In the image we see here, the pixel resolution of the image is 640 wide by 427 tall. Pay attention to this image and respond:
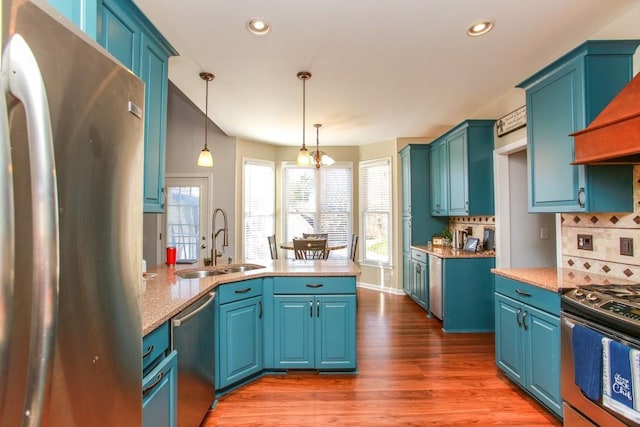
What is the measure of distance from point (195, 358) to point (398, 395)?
1488mm

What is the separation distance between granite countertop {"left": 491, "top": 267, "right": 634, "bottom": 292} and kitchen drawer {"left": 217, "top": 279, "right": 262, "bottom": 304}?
194cm

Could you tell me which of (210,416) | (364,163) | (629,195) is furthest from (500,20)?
(364,163)

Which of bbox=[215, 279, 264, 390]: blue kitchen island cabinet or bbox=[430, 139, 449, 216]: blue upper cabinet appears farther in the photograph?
bbox=[430, 139, 449, 216]: blue upper cabinet

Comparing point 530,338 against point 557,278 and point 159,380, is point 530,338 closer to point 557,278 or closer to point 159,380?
point 557,278

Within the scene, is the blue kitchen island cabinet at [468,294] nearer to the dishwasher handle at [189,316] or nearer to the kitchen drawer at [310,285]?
the kitchen drawer at [310,285]

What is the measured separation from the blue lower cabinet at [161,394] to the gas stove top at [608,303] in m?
2.08

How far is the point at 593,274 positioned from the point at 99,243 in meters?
2.89

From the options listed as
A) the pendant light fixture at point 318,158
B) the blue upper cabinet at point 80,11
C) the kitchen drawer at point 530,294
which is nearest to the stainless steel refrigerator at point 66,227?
the blue upper cabinet at point 80,11

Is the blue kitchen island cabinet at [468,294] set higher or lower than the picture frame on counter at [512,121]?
lower

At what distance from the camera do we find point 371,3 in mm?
1911

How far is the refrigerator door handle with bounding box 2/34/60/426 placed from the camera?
48 cm

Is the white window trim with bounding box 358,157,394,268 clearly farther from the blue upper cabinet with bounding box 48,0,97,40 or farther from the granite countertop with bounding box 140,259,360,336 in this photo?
the blue upper cabinet with bounding box 48,0,97,40

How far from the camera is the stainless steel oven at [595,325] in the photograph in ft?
4.54

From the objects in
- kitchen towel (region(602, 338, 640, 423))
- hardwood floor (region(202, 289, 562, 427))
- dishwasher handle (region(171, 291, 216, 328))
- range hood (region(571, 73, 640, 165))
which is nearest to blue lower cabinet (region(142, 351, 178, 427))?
dishwasher handle (region(171, 291, 216, 328))
